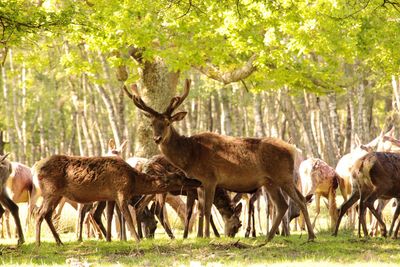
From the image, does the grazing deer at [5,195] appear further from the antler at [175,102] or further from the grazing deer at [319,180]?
the grazing deer at [319,180]

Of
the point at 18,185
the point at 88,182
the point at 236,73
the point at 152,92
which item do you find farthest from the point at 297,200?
the point at 236,73

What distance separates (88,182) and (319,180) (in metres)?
6.65

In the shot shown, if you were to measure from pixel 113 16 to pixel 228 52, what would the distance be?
334 centimetres

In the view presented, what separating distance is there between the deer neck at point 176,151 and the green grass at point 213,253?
51.5 inches

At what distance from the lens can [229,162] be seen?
1316cm

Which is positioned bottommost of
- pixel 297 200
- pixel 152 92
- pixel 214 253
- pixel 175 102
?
pixel 214 253

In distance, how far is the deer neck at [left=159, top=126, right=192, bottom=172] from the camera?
1305 centimetres

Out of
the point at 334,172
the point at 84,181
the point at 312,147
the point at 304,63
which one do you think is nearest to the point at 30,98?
the point at 312,147

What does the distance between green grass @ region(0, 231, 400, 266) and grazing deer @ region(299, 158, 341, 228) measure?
13.1 ft

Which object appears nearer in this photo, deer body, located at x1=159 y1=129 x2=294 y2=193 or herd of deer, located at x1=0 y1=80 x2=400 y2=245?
herd of deer, located at x1=0 y1=80 x2=400 y2=245

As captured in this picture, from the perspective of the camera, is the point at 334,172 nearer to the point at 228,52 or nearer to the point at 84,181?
the point at 228,52

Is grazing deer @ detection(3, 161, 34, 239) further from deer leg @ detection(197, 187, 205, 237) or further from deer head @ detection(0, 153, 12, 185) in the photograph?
deer leg @ detection(197, 187, 205, 237)

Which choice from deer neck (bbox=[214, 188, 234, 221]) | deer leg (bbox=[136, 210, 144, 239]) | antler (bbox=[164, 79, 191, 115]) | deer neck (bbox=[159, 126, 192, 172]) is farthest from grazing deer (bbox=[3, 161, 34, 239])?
antler (bbox=[164, 79, 191, 115])

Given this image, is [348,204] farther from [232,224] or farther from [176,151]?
[176,151]
